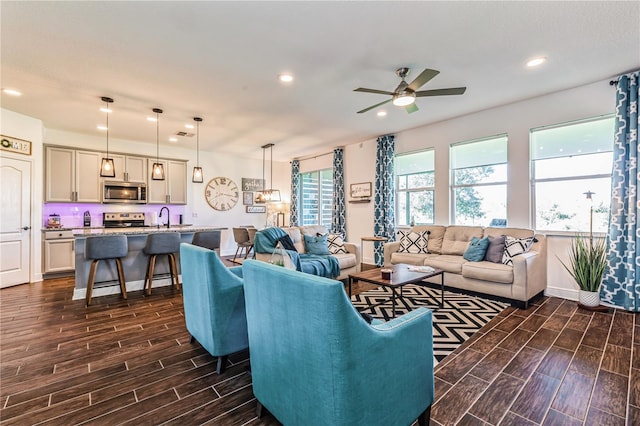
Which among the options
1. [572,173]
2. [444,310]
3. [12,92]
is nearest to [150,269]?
[12,92]

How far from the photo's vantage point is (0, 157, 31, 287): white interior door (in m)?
4.64

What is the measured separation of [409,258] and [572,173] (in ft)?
8.59

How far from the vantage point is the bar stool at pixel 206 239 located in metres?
4.61

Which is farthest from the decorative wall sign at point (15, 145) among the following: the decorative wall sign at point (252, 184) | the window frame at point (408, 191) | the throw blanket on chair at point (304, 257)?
the window frame at point (408, 191)

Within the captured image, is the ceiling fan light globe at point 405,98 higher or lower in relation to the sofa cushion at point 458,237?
higher

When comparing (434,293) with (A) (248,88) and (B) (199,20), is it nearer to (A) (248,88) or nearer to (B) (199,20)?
(A) (248,88)

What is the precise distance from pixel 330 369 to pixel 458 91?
317 centimetres

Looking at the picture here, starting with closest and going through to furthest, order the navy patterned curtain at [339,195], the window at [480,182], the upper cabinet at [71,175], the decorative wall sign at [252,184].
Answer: the window at [480,182] < the upper cabinet at [71,175] < the navy patterned curtain at [339,195] < the decorative wall sign at [252,184]

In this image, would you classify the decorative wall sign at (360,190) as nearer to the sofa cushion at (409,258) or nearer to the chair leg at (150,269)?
the sofa cushion at (409,258)

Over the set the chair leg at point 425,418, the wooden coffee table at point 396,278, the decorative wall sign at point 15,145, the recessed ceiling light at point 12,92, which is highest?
the recessed ceiling light at point 12,92

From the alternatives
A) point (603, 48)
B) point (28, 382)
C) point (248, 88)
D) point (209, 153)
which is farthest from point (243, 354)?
point (209, 153)

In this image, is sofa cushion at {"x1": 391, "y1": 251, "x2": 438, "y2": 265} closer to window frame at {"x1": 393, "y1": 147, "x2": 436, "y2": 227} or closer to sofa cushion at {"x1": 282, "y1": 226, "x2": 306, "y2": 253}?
window frame at {"x1": 393, "y1": 147, "x2": 436, "y2": 227}

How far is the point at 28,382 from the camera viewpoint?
6.93 ft

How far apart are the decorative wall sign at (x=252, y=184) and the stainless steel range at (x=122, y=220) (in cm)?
279
